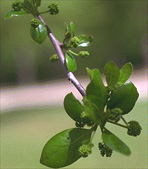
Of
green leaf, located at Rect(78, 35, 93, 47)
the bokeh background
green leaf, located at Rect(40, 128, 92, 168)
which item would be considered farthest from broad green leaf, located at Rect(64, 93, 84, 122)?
the bokeh background

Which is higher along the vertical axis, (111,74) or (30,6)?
(30,6)

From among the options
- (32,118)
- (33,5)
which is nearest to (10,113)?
(32,118)

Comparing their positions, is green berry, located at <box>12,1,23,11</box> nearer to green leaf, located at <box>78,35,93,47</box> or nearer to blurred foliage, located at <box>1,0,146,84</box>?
green leaf, located at <box>78,35,93,47</box>

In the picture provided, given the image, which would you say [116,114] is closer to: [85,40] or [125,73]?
[125,73]

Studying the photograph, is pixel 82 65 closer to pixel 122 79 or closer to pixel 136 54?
pixel 136 54

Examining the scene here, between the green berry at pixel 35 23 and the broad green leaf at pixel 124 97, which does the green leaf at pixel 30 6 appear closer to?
the green berry at pixel 35 23

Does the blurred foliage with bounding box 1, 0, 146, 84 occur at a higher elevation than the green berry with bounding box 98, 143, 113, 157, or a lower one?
higher

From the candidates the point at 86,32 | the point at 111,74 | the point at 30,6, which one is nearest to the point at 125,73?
the point at 111,74
